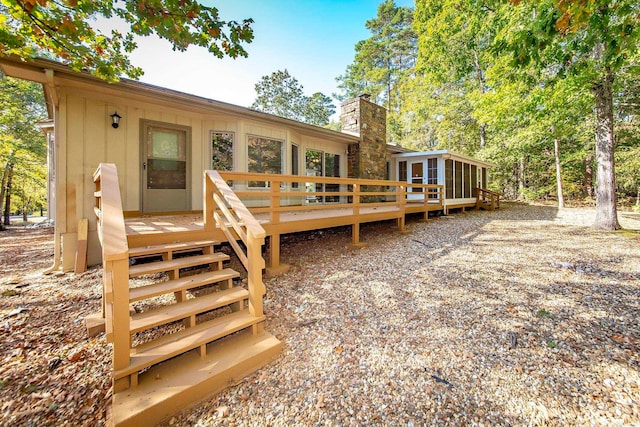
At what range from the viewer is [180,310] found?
2287 millimetres

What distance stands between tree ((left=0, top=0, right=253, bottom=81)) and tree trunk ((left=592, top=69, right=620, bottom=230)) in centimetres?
946

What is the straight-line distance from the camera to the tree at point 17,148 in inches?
444

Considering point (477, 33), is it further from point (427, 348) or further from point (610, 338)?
point (427, 348)

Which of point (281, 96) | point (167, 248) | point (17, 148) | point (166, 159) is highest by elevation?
point (281, 96)

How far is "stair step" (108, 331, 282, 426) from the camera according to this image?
1.64m

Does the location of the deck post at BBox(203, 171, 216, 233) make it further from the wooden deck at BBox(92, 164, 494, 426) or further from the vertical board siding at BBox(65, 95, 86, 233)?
the vertical board siding at BBox(65, 95, 86, 233)

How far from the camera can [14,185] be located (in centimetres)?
1340

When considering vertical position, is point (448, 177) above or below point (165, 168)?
above

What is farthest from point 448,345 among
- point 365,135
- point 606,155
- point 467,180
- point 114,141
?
point 467,180

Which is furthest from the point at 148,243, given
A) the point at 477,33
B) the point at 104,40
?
the point at 477,33

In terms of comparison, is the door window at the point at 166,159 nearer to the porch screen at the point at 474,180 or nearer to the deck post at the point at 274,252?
the deck post at the point at 274,252

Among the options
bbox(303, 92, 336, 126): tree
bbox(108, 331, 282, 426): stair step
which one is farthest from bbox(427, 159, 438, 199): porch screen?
bbox(303, 92, 336, 126): tree

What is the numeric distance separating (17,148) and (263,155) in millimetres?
12710

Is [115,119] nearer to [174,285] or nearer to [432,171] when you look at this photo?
[174,285]
